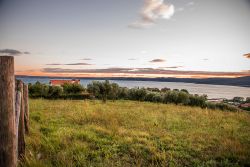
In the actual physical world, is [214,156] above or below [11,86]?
below

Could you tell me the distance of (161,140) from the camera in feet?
22.5

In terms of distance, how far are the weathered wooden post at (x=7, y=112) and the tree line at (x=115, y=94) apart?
19070mm

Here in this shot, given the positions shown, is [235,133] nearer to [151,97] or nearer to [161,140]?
[161,140]

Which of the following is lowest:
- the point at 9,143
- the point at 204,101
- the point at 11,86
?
the point at 204,101

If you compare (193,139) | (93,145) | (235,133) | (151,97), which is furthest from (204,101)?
(93,145)

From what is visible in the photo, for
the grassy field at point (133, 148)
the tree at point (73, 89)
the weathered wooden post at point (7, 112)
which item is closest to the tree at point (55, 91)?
the tree at point (73, 89)

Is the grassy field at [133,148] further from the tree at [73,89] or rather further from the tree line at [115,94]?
the tree at [73,89]

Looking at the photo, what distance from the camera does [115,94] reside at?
26.9 meters

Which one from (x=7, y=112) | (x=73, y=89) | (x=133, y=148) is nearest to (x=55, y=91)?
(x=73, y=89)

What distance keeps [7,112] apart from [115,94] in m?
23.7

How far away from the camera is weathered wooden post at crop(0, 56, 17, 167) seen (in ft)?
10.4

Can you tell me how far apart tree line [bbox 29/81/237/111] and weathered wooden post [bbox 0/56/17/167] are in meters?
19.1

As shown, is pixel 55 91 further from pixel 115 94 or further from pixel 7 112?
pixel 7 112

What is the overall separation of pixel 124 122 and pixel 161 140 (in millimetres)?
3165
